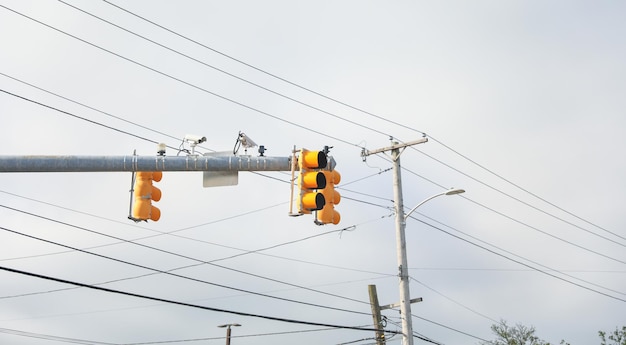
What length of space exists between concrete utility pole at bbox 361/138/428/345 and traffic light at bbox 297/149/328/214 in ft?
42.9

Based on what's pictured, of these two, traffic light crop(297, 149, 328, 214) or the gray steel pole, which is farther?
the gray steel pole

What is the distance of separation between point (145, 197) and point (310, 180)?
2.74m

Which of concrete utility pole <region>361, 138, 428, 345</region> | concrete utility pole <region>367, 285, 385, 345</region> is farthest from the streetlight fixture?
concrete utility pole <region>367, 285, 385, 345</region>

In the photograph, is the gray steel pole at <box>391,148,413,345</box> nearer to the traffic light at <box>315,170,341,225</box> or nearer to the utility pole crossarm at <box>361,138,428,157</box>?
the utility pole crossarm at <box>361,138,428,157</box>

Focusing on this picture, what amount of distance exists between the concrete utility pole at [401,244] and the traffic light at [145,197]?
555 inches

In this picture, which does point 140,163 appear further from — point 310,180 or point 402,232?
point 402,232

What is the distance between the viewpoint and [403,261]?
26.4 metres

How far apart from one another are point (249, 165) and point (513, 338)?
53.0 m

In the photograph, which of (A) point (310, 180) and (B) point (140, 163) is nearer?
(B) point (140, 163)

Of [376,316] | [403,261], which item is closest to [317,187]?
[403,261]

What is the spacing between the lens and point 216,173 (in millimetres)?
13867

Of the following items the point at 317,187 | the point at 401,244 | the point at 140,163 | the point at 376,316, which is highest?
the point at 401,244

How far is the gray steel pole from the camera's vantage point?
84.1ft

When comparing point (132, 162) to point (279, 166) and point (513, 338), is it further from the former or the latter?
point (513, 338)
